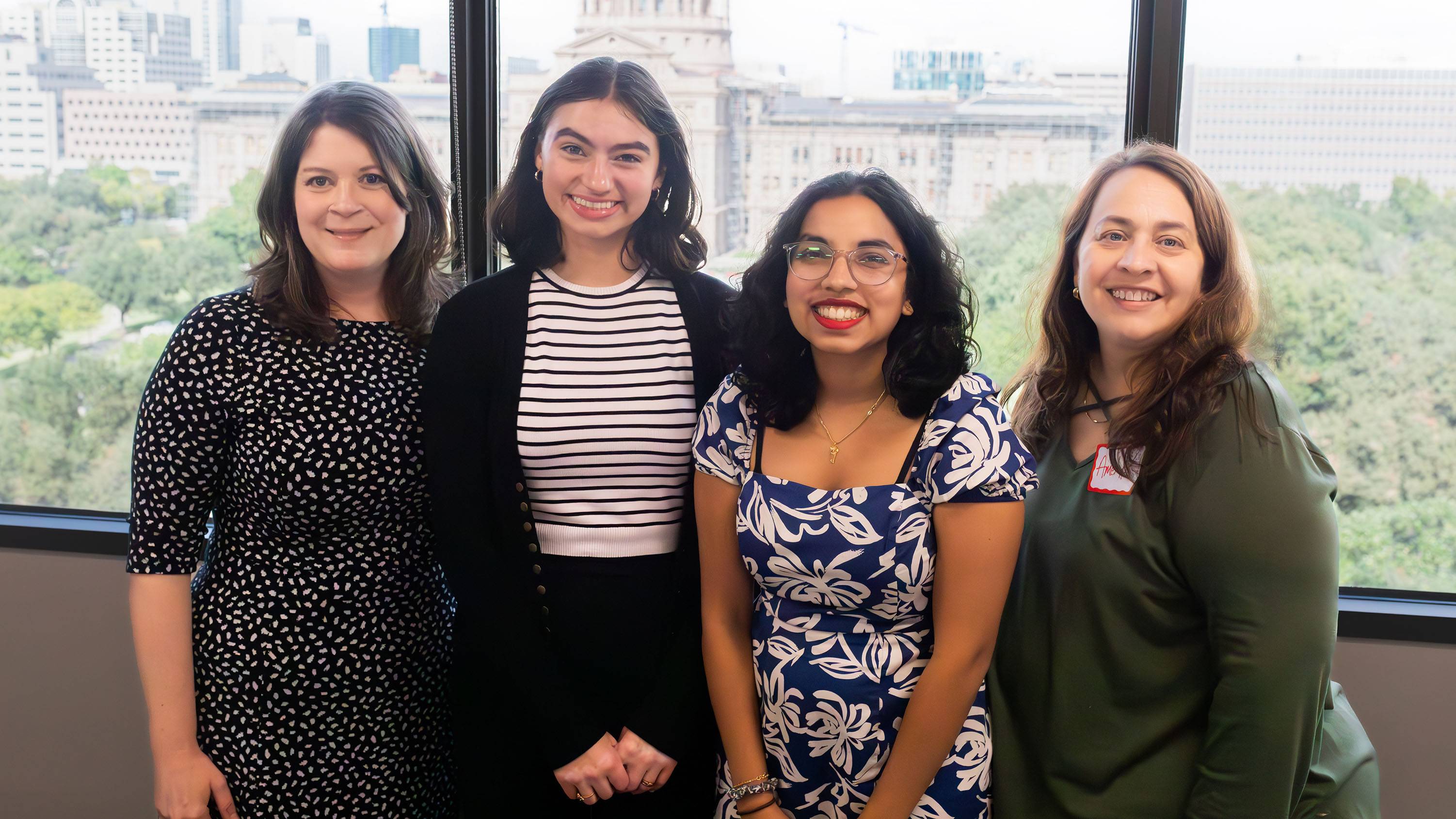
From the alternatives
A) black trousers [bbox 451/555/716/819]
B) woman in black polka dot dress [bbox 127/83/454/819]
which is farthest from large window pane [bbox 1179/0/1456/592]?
woman in black polka dot dress [bbox 127/83/454/819]

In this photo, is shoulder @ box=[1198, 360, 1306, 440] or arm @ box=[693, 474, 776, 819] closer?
shoulder @ box=[1198, 360, 1306, 440]

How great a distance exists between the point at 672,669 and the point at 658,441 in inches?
15.2

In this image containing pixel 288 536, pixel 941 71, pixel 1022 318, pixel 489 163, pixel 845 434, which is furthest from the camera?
pixel 489 163

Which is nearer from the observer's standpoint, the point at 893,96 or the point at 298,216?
the point at 298,216

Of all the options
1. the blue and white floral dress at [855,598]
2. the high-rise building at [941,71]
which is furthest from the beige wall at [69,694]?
the high-rise building at [941,71]

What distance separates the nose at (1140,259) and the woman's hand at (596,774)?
1.13m

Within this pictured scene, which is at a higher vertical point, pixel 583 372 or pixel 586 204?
pixel 586 204

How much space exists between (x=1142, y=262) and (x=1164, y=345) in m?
0.15

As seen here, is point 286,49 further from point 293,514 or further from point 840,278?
point 840,278

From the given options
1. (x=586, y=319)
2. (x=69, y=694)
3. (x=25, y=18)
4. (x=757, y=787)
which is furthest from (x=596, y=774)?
(x=25, y=18)

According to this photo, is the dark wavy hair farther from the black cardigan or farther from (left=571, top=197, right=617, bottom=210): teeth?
(left=571, top=197, right=617, bottom=210): teeth

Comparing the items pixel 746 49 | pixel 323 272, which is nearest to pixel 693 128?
pixel 746 49

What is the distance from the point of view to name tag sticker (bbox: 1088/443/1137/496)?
1.52m

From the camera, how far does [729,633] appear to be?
5.40ft
